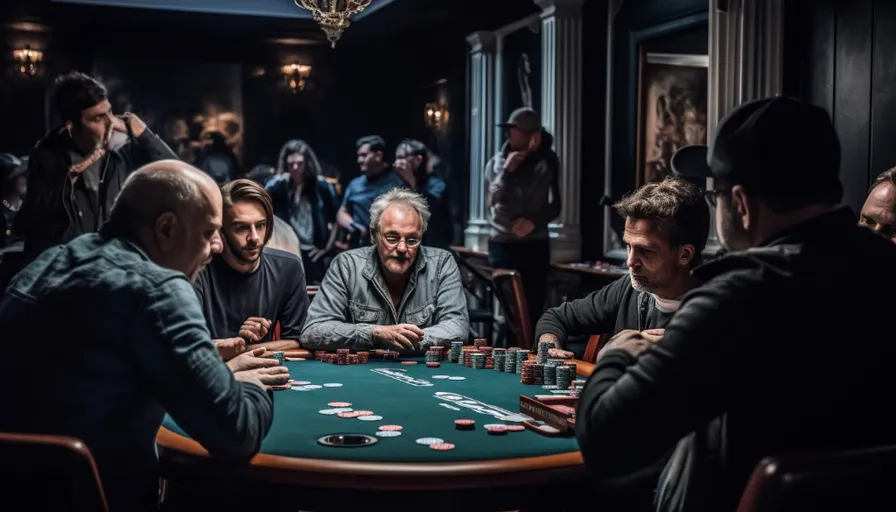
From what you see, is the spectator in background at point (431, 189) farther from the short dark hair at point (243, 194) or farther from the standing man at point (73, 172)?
the short dark hair at point (243, 194)

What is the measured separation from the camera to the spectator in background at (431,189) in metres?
9.48

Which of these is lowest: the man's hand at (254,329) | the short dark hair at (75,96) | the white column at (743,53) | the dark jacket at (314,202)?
the man's hand at (254,329)

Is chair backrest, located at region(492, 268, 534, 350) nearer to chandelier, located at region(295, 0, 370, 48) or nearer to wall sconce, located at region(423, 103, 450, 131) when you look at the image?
chandelier, located at region(295, 0, 370, 48)

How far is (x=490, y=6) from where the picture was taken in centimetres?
959

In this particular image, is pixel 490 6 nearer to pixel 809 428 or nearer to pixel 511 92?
pixel 511 92

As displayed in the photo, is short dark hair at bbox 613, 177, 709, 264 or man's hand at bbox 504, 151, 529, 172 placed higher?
man's hand at bbox 504, 151, 529, 172

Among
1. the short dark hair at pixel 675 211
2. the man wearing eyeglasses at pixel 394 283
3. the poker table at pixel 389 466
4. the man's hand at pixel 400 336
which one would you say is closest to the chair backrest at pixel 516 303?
the man wearing eyeglasses at pixel 394 283

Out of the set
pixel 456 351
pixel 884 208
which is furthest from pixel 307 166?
pixel 884 208

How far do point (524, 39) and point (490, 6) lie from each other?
460mm

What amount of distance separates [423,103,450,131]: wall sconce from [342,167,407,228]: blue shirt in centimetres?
347

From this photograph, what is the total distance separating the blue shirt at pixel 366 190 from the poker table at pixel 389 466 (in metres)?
6.35

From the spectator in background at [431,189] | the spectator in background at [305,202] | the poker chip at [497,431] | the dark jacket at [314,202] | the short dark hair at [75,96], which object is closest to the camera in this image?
the poker chip at [497,431]

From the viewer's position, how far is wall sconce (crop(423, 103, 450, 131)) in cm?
Answer: 1242

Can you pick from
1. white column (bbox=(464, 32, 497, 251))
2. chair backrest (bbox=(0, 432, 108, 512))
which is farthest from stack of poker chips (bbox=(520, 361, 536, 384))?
white column (bbox=(464, 32, 497, 251))
